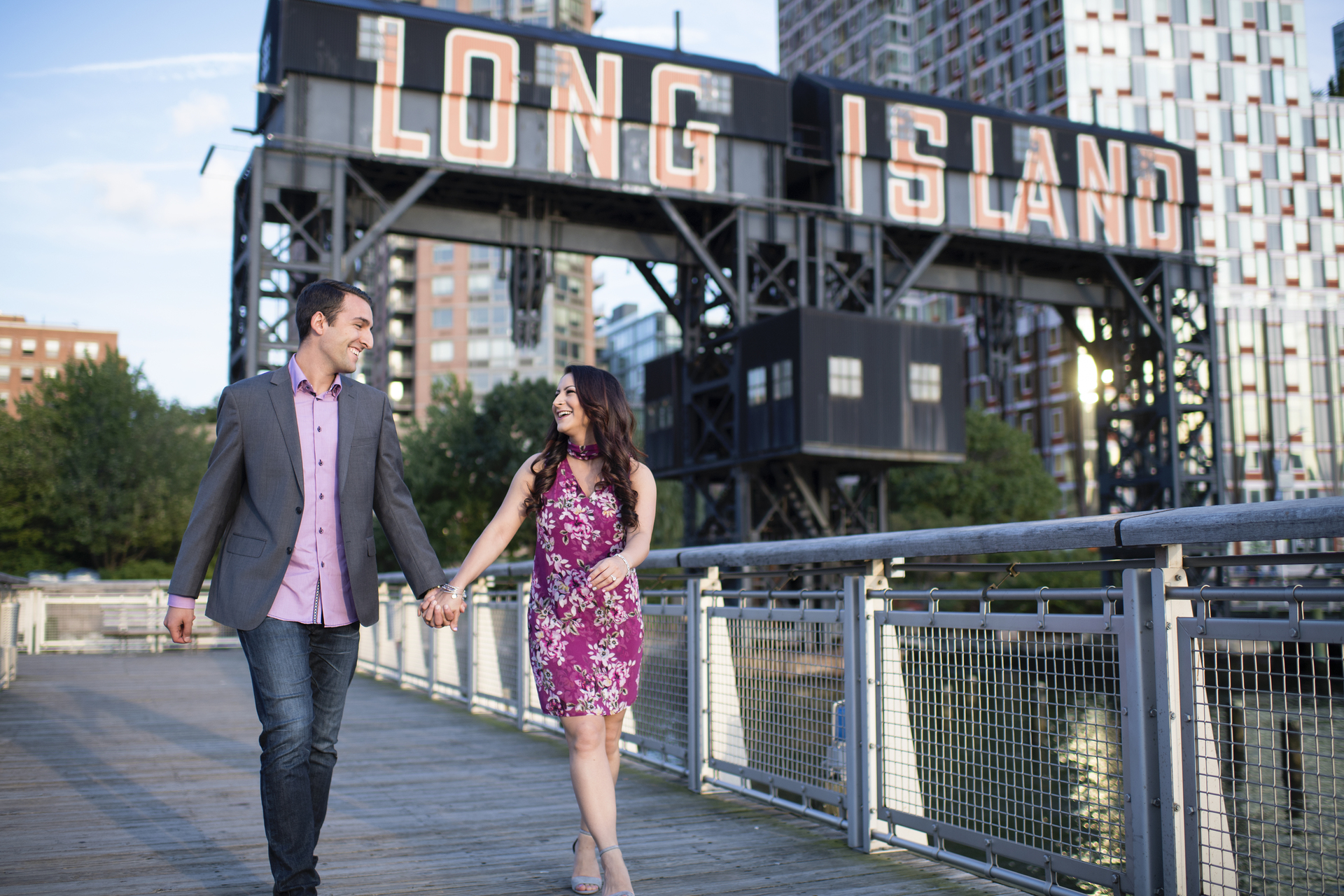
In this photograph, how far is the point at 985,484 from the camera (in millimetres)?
54250

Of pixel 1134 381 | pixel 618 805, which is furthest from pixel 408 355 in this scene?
pixel 618 805

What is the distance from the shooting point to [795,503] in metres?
29.5

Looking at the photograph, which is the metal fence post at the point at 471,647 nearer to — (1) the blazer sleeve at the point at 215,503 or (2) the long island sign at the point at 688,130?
(1) the blazer sleeve at the point at 215,503

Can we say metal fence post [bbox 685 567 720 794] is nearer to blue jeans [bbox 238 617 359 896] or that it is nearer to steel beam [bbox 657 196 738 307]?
blue jeans [bbox 238 617 359 896]

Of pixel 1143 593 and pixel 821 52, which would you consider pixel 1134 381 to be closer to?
pixel 1143 593

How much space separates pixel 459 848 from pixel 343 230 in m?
21.5

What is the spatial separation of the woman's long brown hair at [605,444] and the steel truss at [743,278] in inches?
784

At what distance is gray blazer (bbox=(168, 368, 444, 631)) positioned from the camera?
3668 mm

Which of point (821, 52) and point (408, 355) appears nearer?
point (408, 355)

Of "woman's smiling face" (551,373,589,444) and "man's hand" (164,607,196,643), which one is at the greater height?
"woman's smiling face" (551,373,589,444)

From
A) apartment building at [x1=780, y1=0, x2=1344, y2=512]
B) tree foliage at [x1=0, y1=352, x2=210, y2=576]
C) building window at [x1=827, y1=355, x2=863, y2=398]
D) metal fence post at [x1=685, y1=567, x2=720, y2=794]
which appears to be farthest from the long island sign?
apartment building at [x1=780, y1=0, x2=1344, y2=512]

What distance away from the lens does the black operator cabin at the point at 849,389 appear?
27844 mm

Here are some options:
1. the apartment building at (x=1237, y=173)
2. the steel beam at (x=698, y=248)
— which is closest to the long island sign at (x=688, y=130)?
the steel beam at (x=698, y=248)

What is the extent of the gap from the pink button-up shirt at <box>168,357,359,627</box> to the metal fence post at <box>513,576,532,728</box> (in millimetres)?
5308
